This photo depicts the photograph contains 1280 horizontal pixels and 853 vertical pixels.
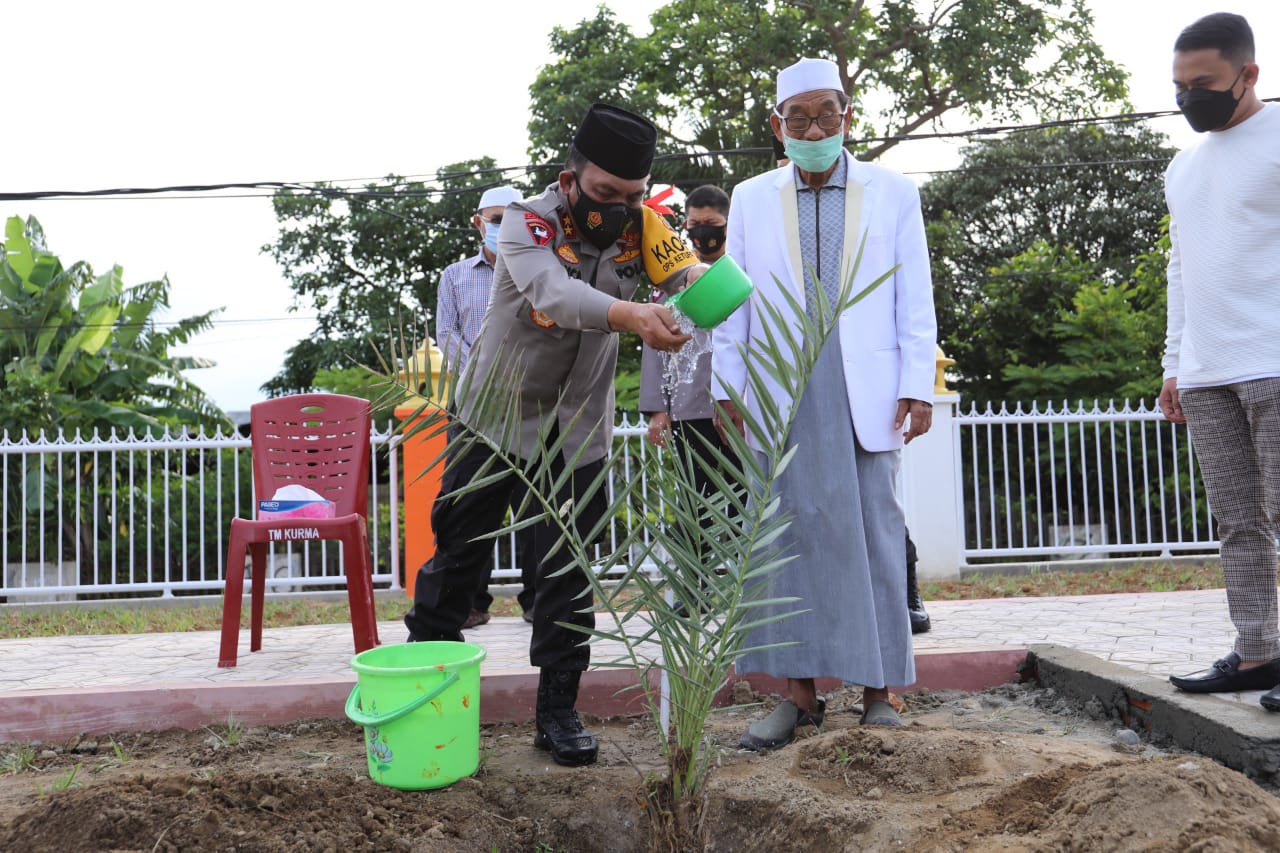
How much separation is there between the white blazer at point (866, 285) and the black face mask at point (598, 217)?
46cm

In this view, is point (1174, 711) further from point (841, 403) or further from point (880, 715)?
point (841, 403)

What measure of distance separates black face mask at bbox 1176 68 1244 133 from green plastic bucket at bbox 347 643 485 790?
268 centimetres

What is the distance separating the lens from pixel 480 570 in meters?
3.26

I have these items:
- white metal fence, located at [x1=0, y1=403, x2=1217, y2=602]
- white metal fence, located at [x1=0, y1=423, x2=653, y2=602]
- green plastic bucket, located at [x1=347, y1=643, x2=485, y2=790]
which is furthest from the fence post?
green plastic bucket, located at [x1=347, y1=643, x2=485, y2=790]

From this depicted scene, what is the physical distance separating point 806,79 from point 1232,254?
4.57 feet

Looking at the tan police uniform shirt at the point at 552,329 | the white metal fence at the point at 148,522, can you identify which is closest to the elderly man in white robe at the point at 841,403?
the tan police uniform shirt at the point at 552,329

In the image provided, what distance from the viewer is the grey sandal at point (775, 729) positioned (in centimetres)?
291

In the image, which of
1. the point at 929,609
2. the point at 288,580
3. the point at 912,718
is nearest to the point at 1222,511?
the point at 912,718

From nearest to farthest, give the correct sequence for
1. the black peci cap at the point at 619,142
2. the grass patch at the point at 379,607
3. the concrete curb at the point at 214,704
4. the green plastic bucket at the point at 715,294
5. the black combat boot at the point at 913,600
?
the green plastic bucket at the point at 715,294, the black peci cap at the point at 619,142, the concrete curb at the point at 214,704, the black combat boot at the point at 913,600, the grass patch at the point at 379,607

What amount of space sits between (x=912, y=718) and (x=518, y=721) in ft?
4.28

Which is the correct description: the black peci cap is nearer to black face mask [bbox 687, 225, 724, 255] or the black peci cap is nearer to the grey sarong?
the grey sarong

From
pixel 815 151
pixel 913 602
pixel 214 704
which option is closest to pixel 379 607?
pixel 214 704

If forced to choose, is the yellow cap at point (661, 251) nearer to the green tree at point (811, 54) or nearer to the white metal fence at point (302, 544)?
the white metal fence at point (302, 544)

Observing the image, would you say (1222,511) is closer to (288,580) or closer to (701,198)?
(701,198)
